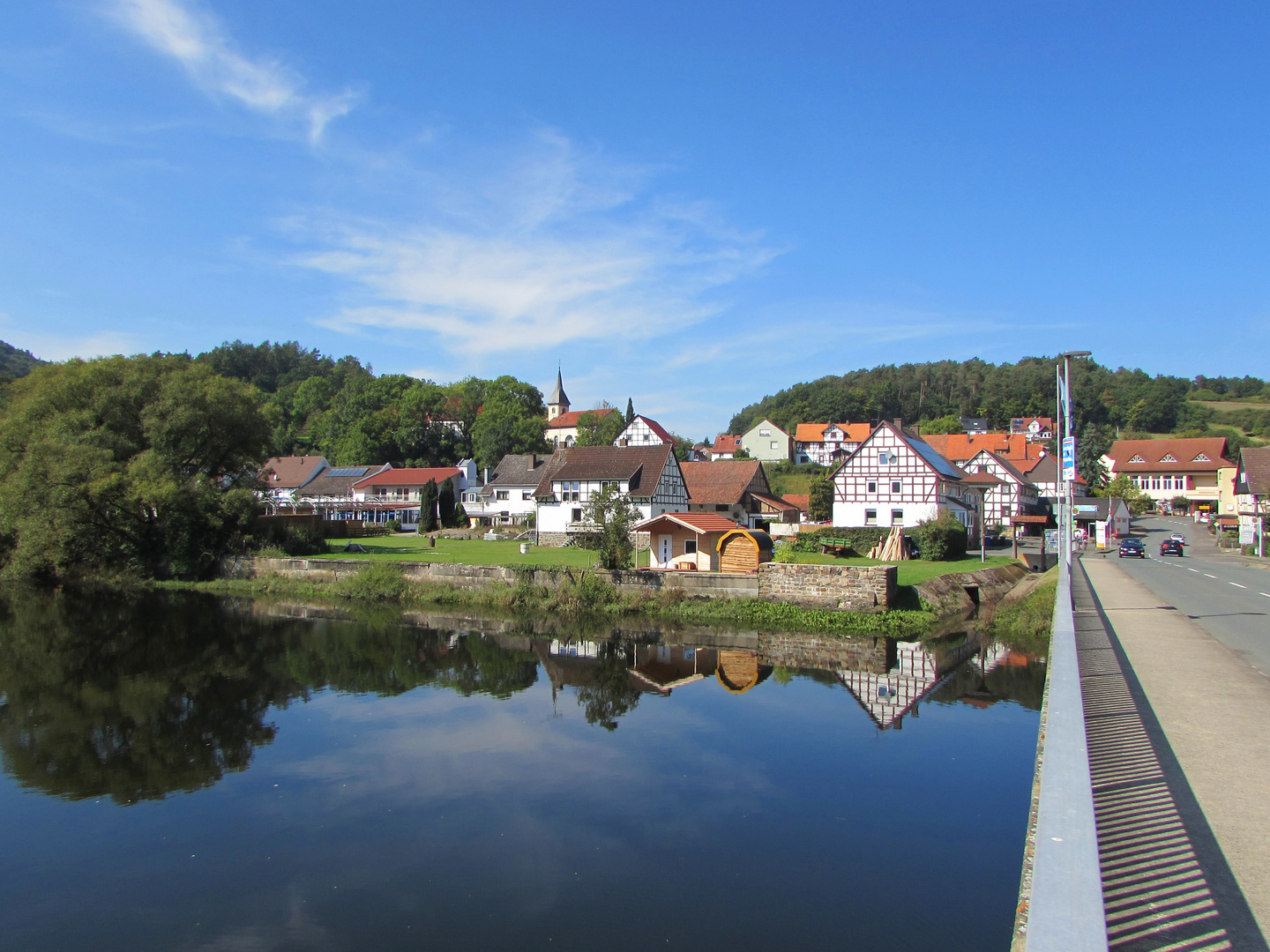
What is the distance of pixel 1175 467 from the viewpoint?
89.4 meters

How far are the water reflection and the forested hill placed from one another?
94068mm

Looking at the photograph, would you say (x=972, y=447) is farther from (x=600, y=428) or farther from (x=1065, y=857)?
(x=1065, y=857)

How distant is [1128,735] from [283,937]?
8.90m

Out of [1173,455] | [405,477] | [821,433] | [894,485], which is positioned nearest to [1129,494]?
[1173,455]

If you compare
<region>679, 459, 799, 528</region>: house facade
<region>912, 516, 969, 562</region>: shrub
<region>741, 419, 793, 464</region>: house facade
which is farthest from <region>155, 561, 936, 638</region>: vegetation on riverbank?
<region>741, 419, 793, 464</region>: house facade

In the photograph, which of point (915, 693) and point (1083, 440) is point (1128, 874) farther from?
point (1083, 440)

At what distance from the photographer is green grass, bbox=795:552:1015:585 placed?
96.2 feet

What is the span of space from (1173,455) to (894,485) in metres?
60.8

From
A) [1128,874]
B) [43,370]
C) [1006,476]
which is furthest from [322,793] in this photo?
[1006,476]

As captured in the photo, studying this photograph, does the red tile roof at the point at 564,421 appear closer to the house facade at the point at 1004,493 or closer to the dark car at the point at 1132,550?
the house facade at the point at 1004,493

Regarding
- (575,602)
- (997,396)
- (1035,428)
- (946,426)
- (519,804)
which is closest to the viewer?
(519,804)

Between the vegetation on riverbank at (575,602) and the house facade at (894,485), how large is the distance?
79.9 feet

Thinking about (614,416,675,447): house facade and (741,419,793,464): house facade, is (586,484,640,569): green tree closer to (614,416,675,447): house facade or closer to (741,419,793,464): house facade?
(614,416,675,447): house facade

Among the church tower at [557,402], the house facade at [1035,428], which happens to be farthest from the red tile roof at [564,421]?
the house facade at [1035,428]
